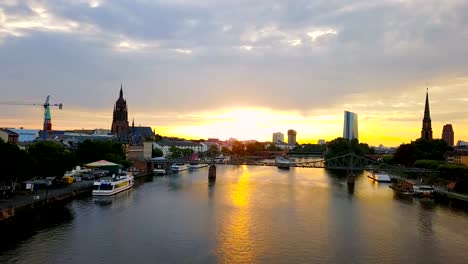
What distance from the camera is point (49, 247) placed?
23.5 metres

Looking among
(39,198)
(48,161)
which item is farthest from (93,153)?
(39,198)

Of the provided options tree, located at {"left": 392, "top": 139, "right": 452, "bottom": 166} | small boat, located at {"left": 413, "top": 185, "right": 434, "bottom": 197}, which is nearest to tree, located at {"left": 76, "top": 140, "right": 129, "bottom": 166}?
small boat, located at {"left": 413, "top": 185, "right": 434, "bottom": 197}

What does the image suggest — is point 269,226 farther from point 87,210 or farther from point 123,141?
point 123,141

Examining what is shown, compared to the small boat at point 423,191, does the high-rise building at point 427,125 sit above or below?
above

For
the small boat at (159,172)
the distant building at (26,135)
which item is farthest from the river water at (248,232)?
the distant building at (26,135)

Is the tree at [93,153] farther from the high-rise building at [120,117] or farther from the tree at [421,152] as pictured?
the tree at [421,152]

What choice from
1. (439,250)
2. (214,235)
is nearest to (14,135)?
(214,235)

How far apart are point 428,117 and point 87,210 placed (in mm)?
86046

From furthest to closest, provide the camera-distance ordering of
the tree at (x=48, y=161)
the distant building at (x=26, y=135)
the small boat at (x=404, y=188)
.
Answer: the distant building at (x=26, y=135), the small boat at (x=404, y=188), the tree at (x=48, y=161)

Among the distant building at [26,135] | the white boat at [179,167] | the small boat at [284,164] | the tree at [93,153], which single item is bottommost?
the white boat at [179,167]

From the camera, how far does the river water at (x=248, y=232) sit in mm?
22781

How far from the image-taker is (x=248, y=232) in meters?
28.1

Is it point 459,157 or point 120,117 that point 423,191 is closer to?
point 459,157

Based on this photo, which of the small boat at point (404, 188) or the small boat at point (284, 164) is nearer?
the small boat at point (404, 188)
